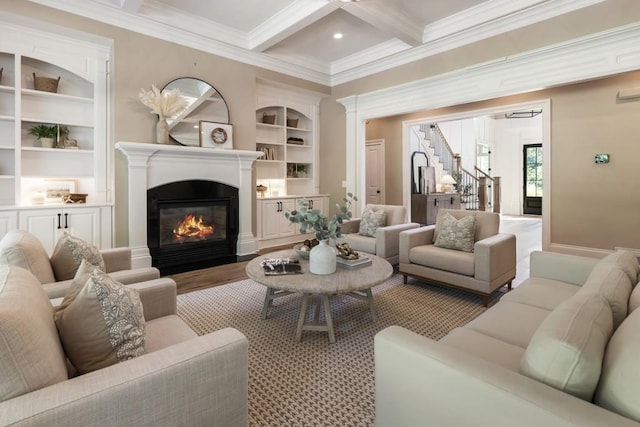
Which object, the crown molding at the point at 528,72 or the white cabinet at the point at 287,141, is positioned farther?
the white cabinet at the point at 287,141

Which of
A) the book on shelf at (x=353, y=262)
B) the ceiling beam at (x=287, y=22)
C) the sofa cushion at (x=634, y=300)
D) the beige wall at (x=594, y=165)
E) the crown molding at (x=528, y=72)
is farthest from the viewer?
the beige wall at (x=594, y=165)

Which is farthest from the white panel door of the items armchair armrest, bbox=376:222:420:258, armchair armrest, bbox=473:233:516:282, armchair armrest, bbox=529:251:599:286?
armchair armrest, bbox=529:251:599:286

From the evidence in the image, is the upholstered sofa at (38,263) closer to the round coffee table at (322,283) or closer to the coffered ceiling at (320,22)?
the round coffee table at (322,283)

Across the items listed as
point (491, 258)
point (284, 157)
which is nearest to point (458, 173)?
point (284, 157)

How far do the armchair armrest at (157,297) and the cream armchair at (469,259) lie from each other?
2.61 meters

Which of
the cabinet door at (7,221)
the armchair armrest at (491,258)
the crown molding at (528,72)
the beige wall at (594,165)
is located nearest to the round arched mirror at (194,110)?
the cabinet door at (7,221)

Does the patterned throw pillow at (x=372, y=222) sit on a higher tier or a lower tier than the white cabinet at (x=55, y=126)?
lower

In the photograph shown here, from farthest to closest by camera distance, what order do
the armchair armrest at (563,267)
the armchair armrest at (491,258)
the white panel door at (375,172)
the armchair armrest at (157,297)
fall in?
the white panel door at (375,172), the armchair armrest at (491,258), the armchair armrest at (563,267), the armchair armrest at (157,297)

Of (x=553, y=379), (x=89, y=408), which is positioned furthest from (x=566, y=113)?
(x=89, y=408)

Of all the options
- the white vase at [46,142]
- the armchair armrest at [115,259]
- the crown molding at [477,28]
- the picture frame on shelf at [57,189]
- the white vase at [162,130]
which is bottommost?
the armchair armrest at [115,259]

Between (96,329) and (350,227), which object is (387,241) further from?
(96,329)

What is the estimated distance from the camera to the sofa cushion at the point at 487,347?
142cm

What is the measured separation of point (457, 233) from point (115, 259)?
3267 mm

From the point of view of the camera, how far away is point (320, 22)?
4648 mm
